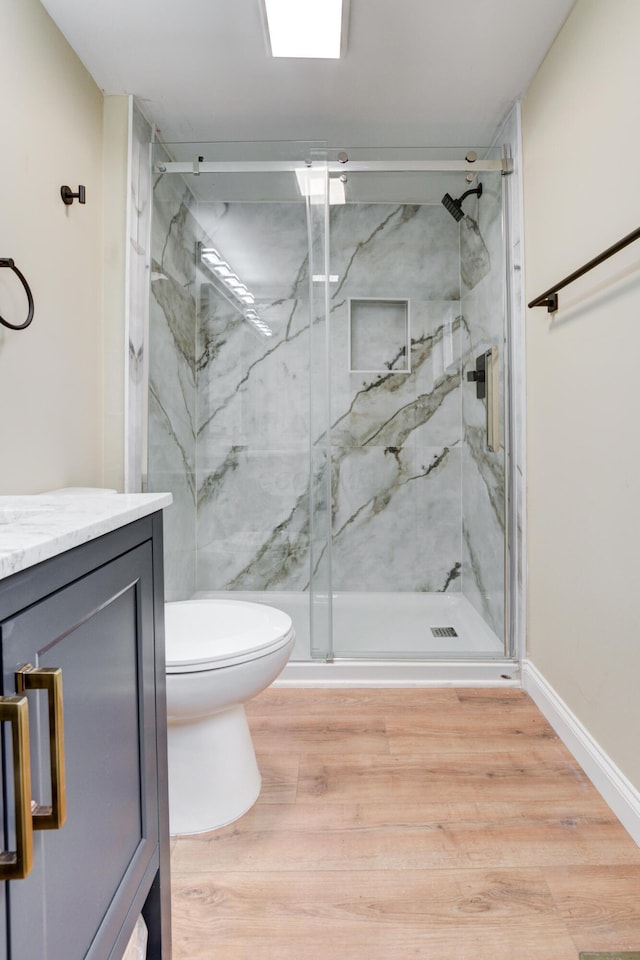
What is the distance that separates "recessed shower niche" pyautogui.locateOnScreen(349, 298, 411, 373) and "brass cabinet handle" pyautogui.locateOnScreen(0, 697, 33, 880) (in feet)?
7.69

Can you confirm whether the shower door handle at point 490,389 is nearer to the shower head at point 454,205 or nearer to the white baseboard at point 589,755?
the shower head at point 454,205

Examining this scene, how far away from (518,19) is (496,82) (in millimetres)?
297

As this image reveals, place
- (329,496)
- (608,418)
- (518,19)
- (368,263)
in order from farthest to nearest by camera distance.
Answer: (368,263), (329,496), (518,19), (608,418)

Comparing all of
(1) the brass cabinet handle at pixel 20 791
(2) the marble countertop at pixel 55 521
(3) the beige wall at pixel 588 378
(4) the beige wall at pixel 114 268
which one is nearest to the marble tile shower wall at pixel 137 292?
(4) the beige wall at pixel 114 268

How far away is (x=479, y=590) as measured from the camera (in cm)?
253

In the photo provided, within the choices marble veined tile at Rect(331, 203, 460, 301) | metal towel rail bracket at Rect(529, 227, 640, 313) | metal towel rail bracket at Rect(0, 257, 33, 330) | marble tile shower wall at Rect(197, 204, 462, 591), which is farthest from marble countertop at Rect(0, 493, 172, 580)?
marble veined tile at Rect(331, 203, 460, 301)

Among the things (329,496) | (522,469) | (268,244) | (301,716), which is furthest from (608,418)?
(268,244)

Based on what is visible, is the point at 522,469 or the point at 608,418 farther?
the point at 522,469

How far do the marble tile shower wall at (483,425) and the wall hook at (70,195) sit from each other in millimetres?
1581

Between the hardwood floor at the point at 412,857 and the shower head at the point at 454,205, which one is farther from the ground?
the shower head at the point at 454,205

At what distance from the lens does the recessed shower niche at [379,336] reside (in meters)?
2.65

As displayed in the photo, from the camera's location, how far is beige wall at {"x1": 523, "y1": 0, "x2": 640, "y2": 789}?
1383 mm

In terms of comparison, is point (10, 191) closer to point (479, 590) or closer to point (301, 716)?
point (301, 716)

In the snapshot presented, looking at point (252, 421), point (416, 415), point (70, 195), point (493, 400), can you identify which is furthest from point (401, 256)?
point (70, 195)
